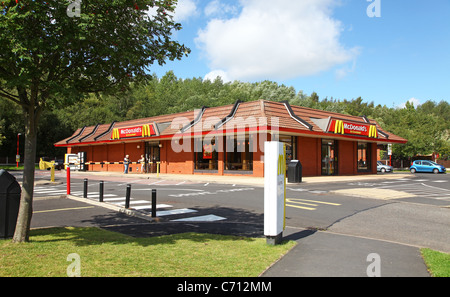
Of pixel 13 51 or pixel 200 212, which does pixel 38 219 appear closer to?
pixel 200 212

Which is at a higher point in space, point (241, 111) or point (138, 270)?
point (241, 111)

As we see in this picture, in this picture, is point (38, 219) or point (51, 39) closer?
point (51, 39)

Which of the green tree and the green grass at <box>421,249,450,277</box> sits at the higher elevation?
the green tree

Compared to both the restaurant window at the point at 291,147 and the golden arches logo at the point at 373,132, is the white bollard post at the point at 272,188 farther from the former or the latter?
the golden arches logo at the point at 373,132

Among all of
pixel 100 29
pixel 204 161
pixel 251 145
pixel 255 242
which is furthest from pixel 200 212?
pixel 204 161

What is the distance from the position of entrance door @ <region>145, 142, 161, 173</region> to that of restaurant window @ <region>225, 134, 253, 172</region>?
9.04 metres

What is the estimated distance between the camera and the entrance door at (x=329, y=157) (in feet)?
100

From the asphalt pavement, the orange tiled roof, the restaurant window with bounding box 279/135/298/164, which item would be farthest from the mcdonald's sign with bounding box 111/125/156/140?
the asphalt pavement

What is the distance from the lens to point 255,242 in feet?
21.8

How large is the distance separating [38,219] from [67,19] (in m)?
6.35

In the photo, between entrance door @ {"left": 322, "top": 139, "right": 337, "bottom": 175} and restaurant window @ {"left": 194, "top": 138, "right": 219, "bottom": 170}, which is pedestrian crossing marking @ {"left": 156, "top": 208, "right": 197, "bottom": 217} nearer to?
restaurant window @ {"left": 194, "top": 138, "right": 219, "bottom": 170}

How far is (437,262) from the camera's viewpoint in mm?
5336

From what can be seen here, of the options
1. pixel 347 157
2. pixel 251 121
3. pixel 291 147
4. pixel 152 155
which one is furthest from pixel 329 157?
pixel 152 155

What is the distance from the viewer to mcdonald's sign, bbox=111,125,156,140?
33031mm
